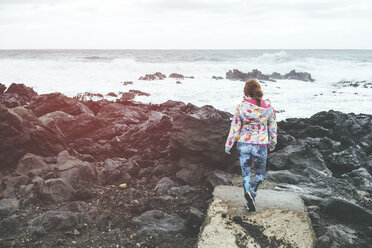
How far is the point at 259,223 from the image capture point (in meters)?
4.11

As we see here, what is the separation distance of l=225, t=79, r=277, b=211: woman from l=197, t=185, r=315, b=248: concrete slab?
23 centimetres

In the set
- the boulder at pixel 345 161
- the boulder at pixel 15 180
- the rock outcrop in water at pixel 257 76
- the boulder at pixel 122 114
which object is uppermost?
the boulder at pixel 122 114

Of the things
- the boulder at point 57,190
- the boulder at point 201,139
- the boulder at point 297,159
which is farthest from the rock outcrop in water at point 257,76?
the boulder at point 57,190

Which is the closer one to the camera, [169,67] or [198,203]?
[198,203]

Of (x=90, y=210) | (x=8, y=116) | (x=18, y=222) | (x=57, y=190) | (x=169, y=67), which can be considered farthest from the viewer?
(x=169, y=67)

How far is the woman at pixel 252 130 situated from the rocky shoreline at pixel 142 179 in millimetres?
932

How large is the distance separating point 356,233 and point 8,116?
6.57m

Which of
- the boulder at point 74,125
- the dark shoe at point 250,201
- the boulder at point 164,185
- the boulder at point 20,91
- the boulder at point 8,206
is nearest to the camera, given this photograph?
the dark shoe at point 250,201

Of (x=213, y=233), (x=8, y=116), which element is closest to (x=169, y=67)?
(x=8, y=116)

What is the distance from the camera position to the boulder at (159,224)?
14.5 ft

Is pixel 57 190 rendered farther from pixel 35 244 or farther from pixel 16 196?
pixel 35 244

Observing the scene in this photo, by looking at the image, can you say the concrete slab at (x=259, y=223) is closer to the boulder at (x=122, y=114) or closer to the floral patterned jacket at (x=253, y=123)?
the floral patterned jacket at (x=253, y=123)

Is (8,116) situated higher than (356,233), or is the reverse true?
(8,116)

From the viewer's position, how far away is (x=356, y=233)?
4348 mm
